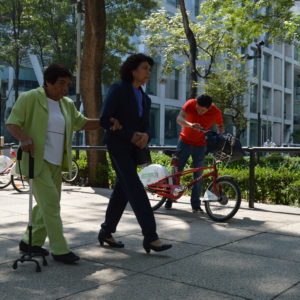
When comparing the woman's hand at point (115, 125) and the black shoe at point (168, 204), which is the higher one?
the woman's hand at point (115, 125)

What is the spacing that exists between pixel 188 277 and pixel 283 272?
2.58ft

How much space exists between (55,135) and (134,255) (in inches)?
51.6

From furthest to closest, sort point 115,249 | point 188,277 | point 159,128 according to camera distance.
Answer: point 159,128
point 115,249
point 188,277

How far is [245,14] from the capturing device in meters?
15.1

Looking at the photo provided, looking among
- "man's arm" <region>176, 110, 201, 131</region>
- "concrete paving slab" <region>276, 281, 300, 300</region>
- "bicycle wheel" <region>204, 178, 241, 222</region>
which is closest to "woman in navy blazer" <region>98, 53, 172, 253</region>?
"concrete paving slab" <region>276, 281, 300, 300</region>

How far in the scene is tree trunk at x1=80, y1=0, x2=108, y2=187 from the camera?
1056 cm

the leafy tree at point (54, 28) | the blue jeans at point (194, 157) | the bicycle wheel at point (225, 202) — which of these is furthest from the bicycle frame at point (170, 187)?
the leafy tree at point (54, 28)

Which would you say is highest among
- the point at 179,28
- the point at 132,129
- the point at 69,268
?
the point at 179,28

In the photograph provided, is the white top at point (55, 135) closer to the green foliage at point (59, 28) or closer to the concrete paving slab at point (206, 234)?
the concrete paving slab at point (206, 234)

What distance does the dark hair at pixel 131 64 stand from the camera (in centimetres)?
Answer: 459

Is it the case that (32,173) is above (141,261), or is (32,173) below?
above

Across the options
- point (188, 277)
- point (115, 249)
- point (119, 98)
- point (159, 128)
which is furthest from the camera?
point (159, 128)

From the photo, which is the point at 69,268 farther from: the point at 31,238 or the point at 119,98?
the point at 119,98

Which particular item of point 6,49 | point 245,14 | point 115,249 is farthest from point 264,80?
point 115,249
